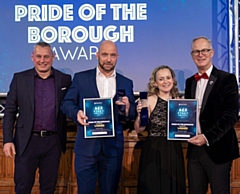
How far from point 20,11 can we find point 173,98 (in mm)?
1895

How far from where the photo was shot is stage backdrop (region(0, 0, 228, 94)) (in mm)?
3537

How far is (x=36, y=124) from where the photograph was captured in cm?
268

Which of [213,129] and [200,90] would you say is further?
[200,90]

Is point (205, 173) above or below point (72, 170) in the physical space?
above

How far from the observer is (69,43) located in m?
3.57

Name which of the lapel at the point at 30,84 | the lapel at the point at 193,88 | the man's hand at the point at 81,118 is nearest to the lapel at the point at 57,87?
the lapel at the point at 30,84

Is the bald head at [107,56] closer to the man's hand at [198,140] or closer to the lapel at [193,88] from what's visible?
the lapel at [193,88]

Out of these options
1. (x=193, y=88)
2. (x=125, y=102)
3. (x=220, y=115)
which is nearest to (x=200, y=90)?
(x=193, y=88)

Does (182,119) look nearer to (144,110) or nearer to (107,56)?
(144,110)

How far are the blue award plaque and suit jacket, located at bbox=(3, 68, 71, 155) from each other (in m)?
0.84

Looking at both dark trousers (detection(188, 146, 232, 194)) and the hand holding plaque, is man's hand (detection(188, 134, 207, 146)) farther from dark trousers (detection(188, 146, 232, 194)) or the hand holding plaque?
the hand holding plaque

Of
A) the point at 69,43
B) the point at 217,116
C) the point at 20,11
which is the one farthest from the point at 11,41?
the point at 217,116

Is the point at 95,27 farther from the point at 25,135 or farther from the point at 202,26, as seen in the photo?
the point at 25,135

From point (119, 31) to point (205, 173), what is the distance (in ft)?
5.57
